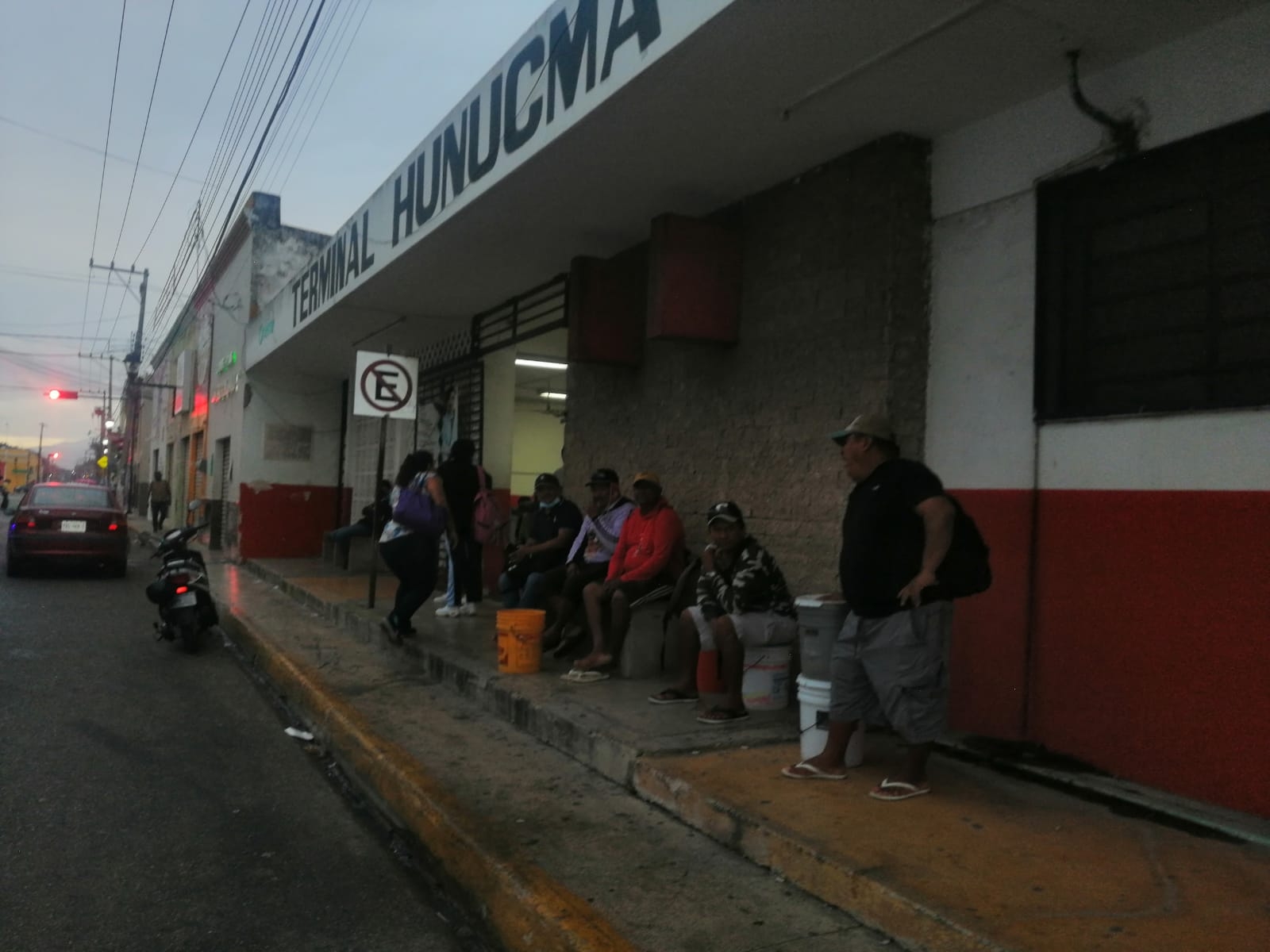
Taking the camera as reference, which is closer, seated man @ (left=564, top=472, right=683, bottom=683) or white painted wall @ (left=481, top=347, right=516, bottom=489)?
seated man @ (left=564, top=472, right=683, bottom=683)

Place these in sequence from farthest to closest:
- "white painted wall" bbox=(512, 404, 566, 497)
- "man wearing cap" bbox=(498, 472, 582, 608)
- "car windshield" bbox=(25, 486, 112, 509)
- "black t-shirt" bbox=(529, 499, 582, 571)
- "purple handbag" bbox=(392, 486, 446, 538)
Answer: "white painted wall" bbox=(512, 404, 566, 497)
"car windshield" bbox=(25, 486, 112, 509)
"purple handbag" bbox=(392, 486, 446, 538)
"black t-shirt" bbox=(529, 499, 582, 571)
"man wearing cap" bbox=(498, 472, 582, 608)

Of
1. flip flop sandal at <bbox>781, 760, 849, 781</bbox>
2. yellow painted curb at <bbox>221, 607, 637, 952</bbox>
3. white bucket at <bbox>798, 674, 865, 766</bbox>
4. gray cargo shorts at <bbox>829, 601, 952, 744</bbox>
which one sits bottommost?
yellow painted curb at <bbox>221, 607, 637, 952</bbox>

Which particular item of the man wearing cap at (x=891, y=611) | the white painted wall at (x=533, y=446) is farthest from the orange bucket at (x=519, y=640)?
the white painted wall at (x=533, y=446)

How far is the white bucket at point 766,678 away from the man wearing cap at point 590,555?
5.65 ft

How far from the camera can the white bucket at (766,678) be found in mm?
5105

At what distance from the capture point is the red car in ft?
43.3

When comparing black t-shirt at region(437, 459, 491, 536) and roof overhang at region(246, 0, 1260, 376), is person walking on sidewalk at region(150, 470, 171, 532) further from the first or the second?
roof overhang at region(246, 0, 1260, 376)

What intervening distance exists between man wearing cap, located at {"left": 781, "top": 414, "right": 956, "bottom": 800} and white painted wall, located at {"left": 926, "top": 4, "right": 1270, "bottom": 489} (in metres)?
0.88

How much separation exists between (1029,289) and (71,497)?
14114 mm

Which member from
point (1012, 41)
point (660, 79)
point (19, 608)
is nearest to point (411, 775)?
point (660, 79)

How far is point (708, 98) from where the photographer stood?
4754 mm

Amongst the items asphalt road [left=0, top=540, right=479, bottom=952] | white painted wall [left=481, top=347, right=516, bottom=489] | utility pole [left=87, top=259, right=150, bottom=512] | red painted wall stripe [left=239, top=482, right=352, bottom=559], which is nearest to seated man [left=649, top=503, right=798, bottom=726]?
asphalt road [left=0, top=540, right=479, bottom=952]

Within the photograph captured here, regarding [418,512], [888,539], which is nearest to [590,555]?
[418,512]

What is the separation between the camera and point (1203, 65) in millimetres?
3955
